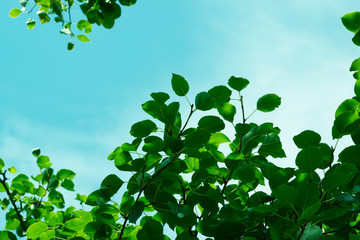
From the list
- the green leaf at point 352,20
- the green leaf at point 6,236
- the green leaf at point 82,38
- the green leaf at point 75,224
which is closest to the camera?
the green leaf at point 352,20

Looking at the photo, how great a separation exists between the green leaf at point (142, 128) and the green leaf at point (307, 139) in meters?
0.48

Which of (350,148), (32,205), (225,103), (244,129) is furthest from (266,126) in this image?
(32,205)

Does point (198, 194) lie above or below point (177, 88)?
below

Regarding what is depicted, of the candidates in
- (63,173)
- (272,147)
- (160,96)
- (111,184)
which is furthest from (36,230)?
(272,147)

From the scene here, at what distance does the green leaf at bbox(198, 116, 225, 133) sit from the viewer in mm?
1387

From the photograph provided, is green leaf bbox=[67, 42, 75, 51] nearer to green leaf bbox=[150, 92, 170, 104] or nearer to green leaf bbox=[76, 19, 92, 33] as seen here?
green leaf bbox=[76, 19, 92, 33]

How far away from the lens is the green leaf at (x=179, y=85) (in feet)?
4.81

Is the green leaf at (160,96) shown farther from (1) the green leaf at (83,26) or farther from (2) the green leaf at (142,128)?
(1) the green leaf at (83,26)

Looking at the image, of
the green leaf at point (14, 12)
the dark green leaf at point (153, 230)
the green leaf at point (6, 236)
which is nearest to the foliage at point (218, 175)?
the dark green leaf at point (153, 230)

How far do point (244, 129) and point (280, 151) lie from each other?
154mm

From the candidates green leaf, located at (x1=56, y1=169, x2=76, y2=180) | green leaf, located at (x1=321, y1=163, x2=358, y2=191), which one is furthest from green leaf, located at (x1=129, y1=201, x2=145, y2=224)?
green leaf, located at (x1=56, y1=169, x2=76, y2=180)

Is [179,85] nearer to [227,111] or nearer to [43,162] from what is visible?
[227,111]

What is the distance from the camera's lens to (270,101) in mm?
1501

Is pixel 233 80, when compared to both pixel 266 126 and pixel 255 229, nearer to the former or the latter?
pixel 266 126
